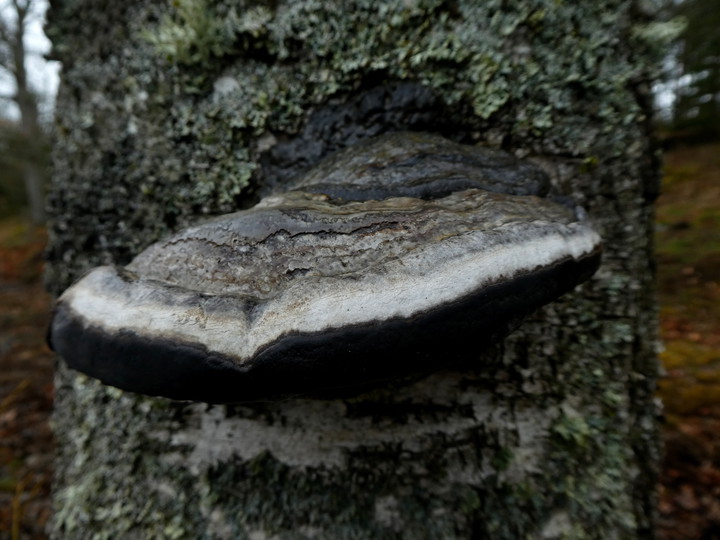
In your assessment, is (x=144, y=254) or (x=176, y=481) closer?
(x=144, y=254)

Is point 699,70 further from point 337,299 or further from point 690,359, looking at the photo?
point 337,299

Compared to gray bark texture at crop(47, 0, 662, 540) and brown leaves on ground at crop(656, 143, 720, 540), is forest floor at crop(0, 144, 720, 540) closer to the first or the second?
brown leaves on ground at crop(656, 143, 720, 540)

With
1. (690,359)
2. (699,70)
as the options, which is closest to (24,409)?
(690,359)

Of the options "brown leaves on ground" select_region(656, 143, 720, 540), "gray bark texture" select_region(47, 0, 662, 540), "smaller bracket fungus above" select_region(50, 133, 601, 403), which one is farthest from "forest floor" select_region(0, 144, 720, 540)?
"smaller bracket fungus above" select_region(50, 133, 601, 403)

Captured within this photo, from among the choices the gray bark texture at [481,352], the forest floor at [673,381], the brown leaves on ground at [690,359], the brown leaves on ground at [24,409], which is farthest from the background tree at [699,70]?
the brown leaves on ground at [24,409]

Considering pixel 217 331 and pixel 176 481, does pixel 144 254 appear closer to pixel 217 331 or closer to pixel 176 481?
pixel 217 331

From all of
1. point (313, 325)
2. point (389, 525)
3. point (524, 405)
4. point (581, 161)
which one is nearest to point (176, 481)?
point (389, 525)
